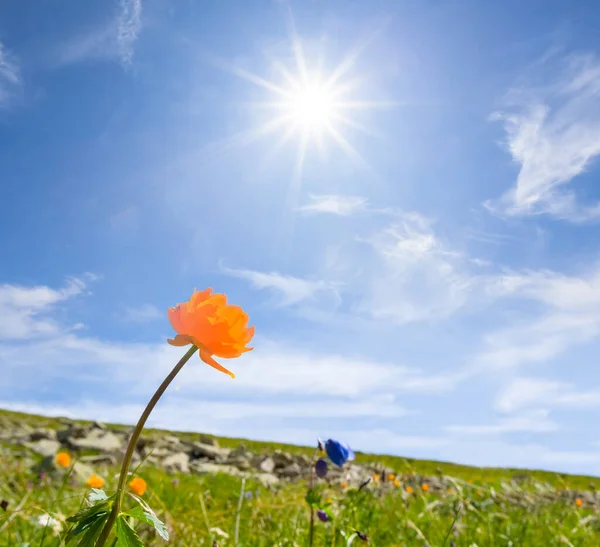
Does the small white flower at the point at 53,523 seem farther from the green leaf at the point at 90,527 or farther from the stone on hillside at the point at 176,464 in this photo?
the stone on hillside at the point at 176,464

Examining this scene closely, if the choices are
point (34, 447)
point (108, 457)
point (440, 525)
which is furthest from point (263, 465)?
point (440, 525)

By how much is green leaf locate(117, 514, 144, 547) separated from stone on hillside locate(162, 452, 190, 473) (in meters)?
12.1

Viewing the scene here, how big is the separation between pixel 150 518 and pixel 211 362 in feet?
1.62

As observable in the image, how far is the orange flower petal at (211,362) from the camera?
1878 millimetres

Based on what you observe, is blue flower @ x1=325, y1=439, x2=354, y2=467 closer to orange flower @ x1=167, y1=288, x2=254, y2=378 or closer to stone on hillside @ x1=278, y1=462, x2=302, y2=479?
orange flower @ x1=167, y1=288, x2=254, y2=378

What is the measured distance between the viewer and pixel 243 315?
1.89 m

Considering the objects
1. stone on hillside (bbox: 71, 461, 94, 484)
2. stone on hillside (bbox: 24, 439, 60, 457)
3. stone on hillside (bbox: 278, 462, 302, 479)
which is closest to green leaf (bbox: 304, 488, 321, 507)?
stone on hillside (bbox: 71, 461, 94, 484)

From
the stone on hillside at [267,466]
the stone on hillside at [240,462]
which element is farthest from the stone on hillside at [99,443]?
the stone on hillside at [267,466]

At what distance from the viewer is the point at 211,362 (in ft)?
6.23

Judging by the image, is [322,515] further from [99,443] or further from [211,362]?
[99,443]

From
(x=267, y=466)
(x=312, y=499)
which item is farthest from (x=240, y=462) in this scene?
(x=312, y=499)

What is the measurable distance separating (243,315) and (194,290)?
0.62ft

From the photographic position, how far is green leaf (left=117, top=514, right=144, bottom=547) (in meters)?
1.65

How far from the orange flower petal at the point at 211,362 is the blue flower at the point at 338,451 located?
1257 millimetres
